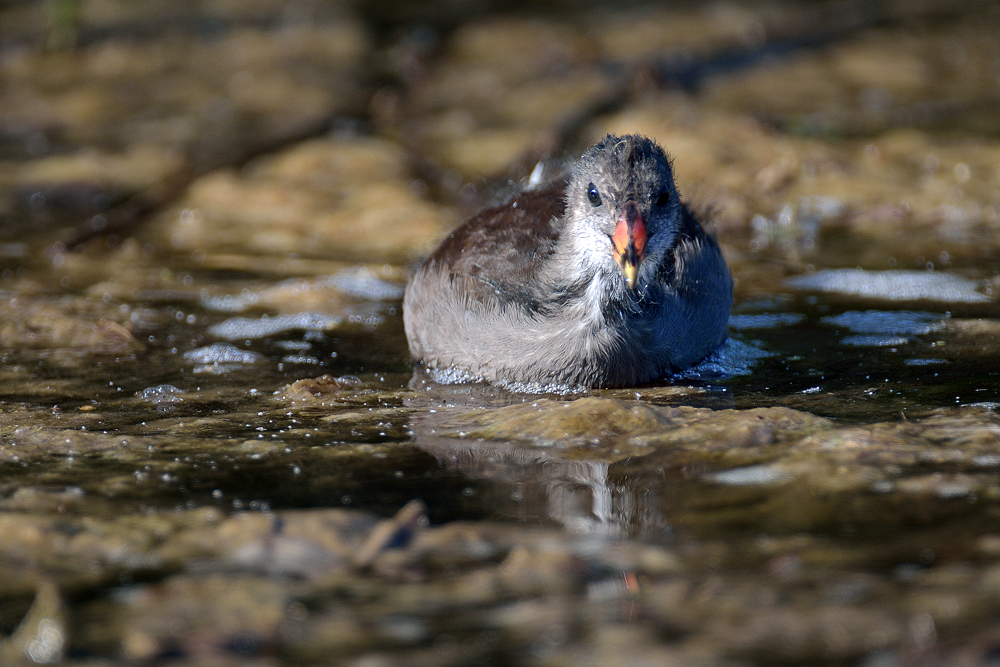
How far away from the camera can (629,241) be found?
3.65 m

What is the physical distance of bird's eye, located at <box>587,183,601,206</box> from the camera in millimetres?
3838

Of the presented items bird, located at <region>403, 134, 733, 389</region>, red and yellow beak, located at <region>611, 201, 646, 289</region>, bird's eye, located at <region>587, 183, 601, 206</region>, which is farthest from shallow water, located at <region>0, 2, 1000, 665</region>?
bird's eye, located at <region>587, 183, 601, 206</region>

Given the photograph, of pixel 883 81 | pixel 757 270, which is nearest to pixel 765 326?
pixel 757 270

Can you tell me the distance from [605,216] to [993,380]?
1.48 m

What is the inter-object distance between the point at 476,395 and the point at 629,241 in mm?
858

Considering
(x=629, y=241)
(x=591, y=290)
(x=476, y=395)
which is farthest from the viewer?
(x=476, y=395)

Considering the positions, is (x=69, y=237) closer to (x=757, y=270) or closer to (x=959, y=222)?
(x=757, y=270)

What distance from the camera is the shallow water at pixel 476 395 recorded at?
7.14ft

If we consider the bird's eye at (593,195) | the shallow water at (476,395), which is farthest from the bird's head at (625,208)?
the shallow water at (476,395)

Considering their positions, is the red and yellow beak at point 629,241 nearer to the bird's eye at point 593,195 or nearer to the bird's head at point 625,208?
the bird's head at point 625,208

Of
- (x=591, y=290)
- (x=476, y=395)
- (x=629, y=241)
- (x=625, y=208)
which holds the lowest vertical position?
(x=476, y=395)

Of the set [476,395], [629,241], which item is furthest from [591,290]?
[476,395]

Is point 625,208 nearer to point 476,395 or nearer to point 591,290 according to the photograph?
point 591,290

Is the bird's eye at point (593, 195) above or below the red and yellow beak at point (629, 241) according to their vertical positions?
above
